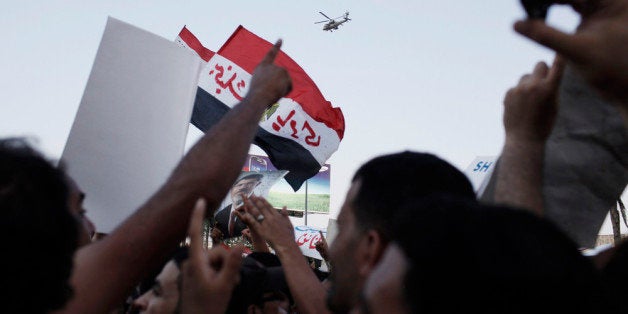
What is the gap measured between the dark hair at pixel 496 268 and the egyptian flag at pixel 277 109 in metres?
4.80

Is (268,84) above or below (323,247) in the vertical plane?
above

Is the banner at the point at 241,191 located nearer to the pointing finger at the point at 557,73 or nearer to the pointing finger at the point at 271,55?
the pointing finger at the point at 271,55

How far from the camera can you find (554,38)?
3.47 ft

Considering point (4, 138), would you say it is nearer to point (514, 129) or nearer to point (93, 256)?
point (93, 256)

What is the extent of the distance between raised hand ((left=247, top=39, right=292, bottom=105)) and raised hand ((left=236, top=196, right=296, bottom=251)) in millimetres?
898

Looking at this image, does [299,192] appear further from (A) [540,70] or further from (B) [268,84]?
(A) [540,70]

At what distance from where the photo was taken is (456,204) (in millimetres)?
1129

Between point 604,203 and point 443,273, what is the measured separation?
978mm

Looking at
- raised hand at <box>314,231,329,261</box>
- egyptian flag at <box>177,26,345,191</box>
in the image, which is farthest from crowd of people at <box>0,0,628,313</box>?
raised hand at <box>314,231,329,261</box>

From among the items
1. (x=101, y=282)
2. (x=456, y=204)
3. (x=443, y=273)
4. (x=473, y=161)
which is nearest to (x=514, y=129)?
(x=456, y=204)

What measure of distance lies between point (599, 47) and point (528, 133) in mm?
616

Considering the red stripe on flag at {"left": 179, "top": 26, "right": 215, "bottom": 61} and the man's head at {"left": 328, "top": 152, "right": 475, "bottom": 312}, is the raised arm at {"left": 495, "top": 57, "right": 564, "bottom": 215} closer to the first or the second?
the man's head at {"left": 328, "top": 152, "right": 475, "bottom": 312}

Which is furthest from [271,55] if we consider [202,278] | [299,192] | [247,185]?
[299,192]

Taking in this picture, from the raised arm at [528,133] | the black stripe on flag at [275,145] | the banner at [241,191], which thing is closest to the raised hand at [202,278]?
the raised arm at [528,133]
